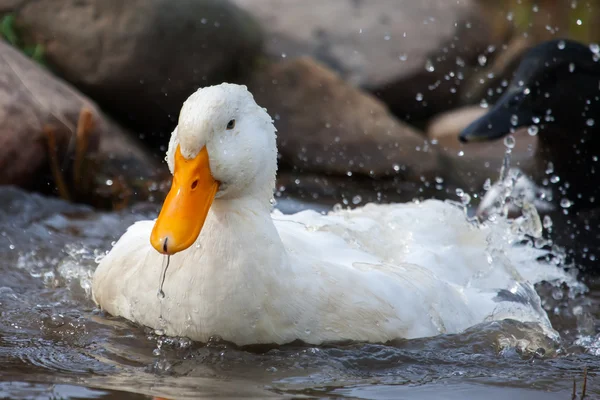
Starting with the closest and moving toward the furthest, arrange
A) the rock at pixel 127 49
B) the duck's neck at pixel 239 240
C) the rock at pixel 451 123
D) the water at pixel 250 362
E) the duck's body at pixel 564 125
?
the water at pixel 250 362 → the duck's neck at pixel 239 240 → the duck's body at pixel 564 125 → the rock at pixel 127 49 → the rock at pixel 451 123

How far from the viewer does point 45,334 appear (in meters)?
3.86

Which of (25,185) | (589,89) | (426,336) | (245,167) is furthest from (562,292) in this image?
(25,185)

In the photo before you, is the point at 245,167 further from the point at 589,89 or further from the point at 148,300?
the point at 589,89

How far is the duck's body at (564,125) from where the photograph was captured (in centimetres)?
557

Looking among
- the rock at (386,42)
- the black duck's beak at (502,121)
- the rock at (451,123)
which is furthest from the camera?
the rock at (386,42)

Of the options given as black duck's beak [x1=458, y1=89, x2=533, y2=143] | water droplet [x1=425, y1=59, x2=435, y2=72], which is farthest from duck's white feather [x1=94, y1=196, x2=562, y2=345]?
water droplet [x1=425, y1=59, x2=435, y2=72]

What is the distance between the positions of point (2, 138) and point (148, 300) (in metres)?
2.91

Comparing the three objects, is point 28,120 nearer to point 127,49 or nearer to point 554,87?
point 127,49

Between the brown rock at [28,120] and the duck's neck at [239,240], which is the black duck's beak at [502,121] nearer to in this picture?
the duck's neck at [239,240]

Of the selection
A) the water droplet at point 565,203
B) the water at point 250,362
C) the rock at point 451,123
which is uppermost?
the rock at point 451,123

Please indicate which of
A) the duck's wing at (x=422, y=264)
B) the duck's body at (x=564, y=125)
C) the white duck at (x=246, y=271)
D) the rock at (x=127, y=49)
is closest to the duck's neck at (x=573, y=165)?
the duck's body at (x=564, y=125)

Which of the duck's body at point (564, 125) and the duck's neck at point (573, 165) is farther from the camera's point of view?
the duck's neck at point (573, 165)

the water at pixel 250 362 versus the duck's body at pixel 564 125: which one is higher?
Answer: the duck's body at pixel 564 125

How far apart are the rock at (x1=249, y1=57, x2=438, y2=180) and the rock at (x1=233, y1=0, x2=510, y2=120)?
0.86 meters
